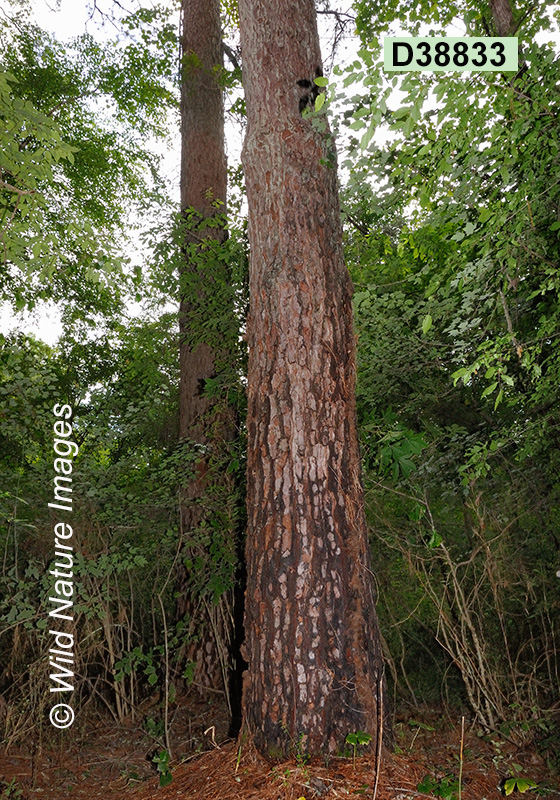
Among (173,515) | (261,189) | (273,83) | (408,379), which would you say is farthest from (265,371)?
(408,379)

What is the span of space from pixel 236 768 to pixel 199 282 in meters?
4.01

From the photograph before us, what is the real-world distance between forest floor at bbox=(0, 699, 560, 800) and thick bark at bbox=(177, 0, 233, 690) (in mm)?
582

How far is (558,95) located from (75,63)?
35.2 ft

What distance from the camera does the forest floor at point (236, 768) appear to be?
7.70 feet

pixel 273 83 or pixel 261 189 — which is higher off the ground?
pixel 273 83

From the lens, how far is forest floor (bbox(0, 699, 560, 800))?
235 cm

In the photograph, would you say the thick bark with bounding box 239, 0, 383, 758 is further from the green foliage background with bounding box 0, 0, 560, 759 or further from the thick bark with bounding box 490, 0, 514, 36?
the thick bark with bounding box 490, 0, 514, 36

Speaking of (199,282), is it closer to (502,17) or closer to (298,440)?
(298,440)

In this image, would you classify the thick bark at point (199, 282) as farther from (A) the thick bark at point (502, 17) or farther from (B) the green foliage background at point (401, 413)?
(A) the thick bark at point (502, 17)

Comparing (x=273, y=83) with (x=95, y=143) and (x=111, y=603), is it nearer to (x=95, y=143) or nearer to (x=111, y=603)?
(x=111, y=603)

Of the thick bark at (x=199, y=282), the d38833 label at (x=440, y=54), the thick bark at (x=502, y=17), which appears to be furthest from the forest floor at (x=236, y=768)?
the thick bark at (x=502, y=17)

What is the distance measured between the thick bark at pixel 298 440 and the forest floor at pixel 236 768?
0.18 meters

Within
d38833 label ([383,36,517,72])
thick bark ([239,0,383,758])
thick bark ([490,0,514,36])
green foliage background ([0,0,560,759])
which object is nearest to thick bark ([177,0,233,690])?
green foliage background ([0,0,560,759])

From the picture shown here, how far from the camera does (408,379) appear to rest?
5402 millimetres
